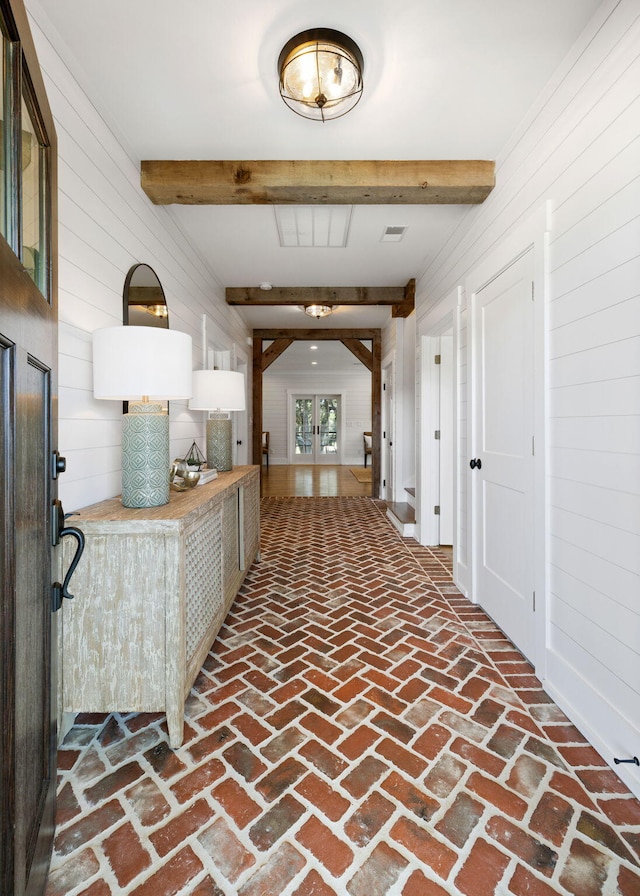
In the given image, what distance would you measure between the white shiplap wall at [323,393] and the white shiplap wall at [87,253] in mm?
8743

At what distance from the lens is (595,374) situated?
1441 millimetres

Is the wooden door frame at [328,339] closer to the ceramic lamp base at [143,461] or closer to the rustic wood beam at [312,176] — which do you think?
the rustic wood beam at [312,176]

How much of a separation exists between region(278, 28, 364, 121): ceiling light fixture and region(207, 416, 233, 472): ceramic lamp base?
1793mm

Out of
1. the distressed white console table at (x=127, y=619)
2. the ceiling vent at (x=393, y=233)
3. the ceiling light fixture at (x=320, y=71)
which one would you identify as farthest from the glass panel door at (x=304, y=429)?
the distressed white console table at (x=127, y=619)

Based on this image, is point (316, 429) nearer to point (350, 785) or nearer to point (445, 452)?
point (445, 452)

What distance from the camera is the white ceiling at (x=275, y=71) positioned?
1434mm

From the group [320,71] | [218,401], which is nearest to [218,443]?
[218,401]

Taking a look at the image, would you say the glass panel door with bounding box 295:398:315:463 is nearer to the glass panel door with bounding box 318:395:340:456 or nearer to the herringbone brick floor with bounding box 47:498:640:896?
the glass panel door with bounding box 318:395:340:456

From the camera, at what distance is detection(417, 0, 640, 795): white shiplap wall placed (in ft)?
4.22

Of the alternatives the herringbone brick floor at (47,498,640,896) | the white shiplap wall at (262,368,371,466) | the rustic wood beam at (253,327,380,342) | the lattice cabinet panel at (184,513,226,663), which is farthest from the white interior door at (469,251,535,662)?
the white shiplap wall at (262,368,371,466)

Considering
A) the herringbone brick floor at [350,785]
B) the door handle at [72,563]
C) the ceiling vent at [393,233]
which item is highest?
the ceiling vent at [393,233]

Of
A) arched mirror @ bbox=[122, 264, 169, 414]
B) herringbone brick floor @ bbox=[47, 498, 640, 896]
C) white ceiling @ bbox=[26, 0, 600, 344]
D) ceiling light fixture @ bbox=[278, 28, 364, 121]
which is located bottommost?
herringbone brick floor @ bbox=[47, 498, 640, 896]

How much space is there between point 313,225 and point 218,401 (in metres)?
1.52

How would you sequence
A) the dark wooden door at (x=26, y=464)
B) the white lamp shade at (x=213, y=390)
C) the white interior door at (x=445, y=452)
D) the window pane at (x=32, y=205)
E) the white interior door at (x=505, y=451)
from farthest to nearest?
1. the white interior door at (x=445, y=452)
2. the white lamp shade at (x=213, y=390)
3. the white interior door at (x=505, y=451)
4. the window pane at (x=32, y=205)
5. the dark wooden door at (x=26, y=464)
